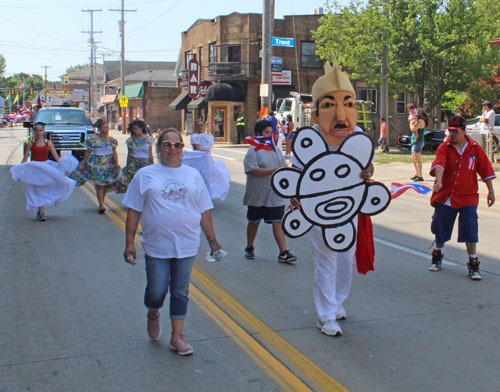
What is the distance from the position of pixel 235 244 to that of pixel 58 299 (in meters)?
3.21

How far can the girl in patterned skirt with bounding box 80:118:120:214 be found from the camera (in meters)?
11.7

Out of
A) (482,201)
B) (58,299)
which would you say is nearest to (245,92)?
(482,201)

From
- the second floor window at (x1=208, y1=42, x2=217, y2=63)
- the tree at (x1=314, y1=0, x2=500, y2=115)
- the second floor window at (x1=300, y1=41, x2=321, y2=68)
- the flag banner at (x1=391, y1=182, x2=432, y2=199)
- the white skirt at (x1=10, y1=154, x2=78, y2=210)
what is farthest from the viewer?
the second floor window at (x1=208, y1=42, x2=217, y2=63)

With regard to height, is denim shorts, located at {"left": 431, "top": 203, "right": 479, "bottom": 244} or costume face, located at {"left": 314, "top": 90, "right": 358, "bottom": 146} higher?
costume face, located at {"left": 314, "top": 90, "right": 358, "bottom": 146}

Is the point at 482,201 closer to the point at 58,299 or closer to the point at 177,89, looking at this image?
the point at 58,299

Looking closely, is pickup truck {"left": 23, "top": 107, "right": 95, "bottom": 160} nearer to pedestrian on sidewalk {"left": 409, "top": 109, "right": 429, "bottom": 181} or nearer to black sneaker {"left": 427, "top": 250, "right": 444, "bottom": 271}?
pedestrian on sidewalk {"left": 409, "top": 109, "right": 429, "bottom": 181}

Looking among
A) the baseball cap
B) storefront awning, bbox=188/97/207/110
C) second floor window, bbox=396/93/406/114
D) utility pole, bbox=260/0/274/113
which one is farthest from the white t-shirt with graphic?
storefront awning, bbox=188/97/207/110

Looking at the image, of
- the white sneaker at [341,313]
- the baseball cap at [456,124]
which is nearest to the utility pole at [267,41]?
the baseball cap at [456,124]

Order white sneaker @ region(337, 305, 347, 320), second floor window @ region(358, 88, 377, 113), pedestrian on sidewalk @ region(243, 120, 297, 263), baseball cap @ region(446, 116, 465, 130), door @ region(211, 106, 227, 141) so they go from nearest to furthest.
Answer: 1. white sneaker @ region(337, 305, 347, 320)
2. baseball cap @ region(446, 116, 465, 130)
3. pedestrian on sidewalk @ region(243, 120, 297, 263)
4. second floor window @ region(358, 88, 377, 113)
5. door @ region(211, 106, 227, 141)

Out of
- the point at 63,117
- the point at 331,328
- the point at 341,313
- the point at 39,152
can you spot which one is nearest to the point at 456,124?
the point at 341,313

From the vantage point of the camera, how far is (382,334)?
521 centimetres

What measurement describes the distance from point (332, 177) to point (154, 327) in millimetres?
1815

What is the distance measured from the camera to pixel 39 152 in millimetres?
11195

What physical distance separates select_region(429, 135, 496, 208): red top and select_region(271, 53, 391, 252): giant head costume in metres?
2.08
